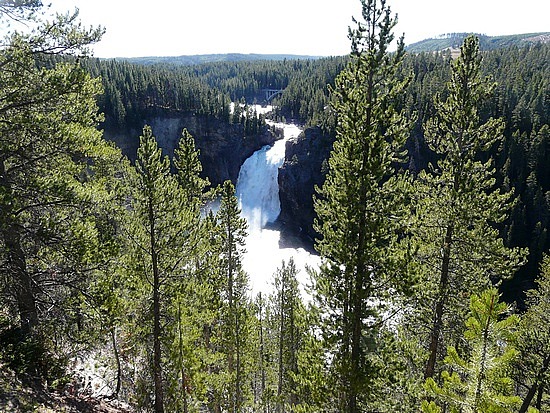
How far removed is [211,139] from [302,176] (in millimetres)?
25585

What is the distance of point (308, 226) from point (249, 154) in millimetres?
26329

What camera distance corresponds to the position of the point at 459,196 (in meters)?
12.0

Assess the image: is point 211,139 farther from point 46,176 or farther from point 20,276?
point 20,276

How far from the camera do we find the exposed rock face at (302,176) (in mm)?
62581

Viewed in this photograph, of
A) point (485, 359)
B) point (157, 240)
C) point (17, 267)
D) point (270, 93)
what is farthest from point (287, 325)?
point (270, 93)

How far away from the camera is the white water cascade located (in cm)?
4760

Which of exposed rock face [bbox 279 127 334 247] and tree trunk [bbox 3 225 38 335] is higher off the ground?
tree trunk [bbox 3 225 38 335]

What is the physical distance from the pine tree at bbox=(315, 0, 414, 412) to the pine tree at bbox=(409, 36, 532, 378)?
280 centimetres

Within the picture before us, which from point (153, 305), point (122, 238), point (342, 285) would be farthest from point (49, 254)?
point (342, 285)

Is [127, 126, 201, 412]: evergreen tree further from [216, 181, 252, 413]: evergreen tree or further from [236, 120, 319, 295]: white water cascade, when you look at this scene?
[236, 120, 319, 295]: white water cascade

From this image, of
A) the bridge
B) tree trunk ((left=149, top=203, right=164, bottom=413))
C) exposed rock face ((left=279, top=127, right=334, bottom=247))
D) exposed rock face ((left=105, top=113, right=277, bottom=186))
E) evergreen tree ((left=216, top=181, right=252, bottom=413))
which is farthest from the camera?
the bridge

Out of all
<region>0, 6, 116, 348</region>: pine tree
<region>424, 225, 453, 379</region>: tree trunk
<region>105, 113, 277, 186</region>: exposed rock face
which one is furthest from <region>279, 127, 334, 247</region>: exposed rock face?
<region>0, 6, 116, 348</region>: pine tree

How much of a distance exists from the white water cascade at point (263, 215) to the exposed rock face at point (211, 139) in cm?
353

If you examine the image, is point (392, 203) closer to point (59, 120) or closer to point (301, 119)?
point (59, 120)
